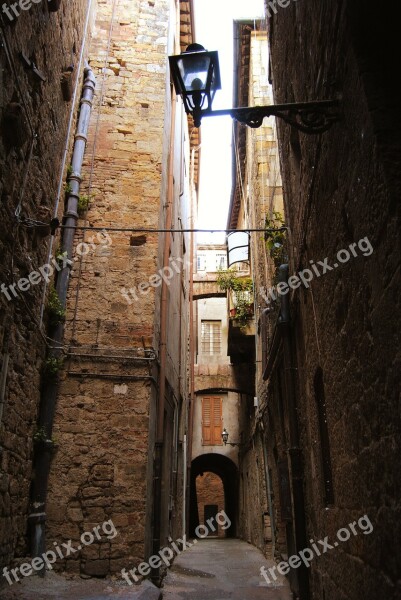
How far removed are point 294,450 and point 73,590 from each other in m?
2.78

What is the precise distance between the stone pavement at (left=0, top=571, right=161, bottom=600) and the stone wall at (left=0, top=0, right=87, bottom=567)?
30cm

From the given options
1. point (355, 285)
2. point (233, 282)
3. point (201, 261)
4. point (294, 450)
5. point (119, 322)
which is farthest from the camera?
point (201, 261)

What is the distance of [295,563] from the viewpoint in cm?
520

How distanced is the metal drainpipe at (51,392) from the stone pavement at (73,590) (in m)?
0.23

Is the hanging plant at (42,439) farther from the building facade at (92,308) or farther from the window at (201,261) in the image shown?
the window at (201,261)

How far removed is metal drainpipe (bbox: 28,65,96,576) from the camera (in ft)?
17.1

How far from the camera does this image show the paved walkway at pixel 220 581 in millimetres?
5872

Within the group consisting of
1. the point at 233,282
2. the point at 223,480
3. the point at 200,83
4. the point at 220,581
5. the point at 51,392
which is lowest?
the point at 220,581

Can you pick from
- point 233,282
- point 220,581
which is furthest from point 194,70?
point 233,282

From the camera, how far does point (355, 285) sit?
2637 millimetres

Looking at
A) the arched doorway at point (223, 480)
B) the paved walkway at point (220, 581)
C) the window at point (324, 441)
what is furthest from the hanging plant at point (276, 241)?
the arched doorway at point (223, 480)

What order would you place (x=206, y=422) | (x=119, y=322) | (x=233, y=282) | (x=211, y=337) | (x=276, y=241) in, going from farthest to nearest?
1. (x=211, y=337)
2. (x=206, y=422)
3. (x=233, y=282)
4. (x=276, y=241)
5. (x=119, y=322)

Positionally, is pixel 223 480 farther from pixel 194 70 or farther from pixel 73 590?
pixel 194 70

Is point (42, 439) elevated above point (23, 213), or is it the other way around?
point (23, 213)
